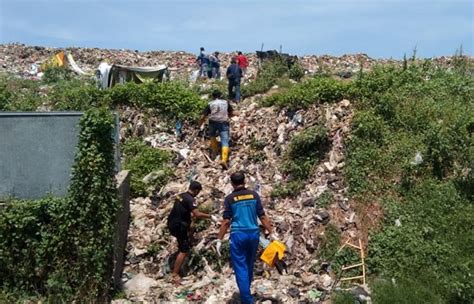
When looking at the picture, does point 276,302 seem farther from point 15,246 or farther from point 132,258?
point 15,246

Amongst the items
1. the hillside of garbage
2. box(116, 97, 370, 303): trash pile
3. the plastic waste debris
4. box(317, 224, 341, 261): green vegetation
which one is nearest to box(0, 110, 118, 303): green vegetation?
the hillside of garbage

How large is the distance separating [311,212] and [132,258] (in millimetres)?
2898

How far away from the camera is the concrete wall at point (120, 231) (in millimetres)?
7505

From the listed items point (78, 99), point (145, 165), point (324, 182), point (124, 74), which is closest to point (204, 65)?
point (124, 74)

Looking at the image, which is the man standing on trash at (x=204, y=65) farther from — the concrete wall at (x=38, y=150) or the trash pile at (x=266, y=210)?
the concrete wall at (x=38, y=150)

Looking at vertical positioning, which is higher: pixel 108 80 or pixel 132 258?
pixel 108 80

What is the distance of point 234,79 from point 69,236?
8157mm

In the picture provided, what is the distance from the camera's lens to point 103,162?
6965 mm

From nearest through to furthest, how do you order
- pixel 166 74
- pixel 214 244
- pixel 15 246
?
1. pixel 15 246
2. pixel 214 244
3. pixel 166 74

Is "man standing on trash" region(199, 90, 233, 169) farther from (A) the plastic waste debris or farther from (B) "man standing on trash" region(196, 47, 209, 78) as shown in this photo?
(B) "man standing on trash" region(196, 47, 209, 78)

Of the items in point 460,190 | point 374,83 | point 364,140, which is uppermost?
point 374,83

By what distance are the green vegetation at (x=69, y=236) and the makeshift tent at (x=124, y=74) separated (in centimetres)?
840

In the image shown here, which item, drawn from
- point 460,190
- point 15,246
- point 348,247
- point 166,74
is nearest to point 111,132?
point 15,246

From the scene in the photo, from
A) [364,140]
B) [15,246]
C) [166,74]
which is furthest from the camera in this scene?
[166,74]
